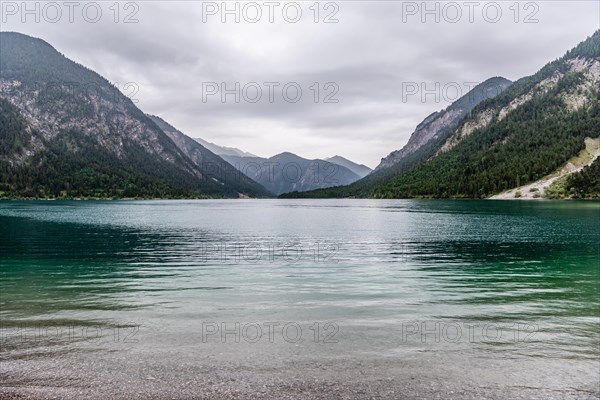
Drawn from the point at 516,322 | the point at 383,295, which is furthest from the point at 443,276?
the point at 516,322

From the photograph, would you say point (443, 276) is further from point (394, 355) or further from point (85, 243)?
point (85, 243)

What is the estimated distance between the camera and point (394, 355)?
16.2 meters

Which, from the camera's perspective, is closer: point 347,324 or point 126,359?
point 126,359

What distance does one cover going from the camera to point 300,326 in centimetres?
2100

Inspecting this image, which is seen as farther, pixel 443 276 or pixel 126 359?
pixel 443 276

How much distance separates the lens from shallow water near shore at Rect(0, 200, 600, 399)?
44.2 ft

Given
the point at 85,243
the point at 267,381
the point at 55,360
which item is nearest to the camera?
the point at 267,381

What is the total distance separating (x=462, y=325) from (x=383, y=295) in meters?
8.26

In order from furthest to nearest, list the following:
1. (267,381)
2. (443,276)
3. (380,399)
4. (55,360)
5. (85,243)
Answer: (85,243), (443,276), (55,360), (267,381), (380,399)

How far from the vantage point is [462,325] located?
70.3 feet

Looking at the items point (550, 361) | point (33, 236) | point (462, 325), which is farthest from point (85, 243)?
point (550, 361)

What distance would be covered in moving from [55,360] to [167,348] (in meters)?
3.96

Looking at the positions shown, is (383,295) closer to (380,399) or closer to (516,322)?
(516,322)

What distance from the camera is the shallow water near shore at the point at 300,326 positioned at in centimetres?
1348
